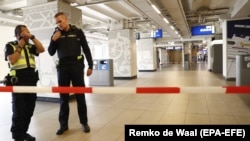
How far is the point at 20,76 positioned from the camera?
247 centimetres

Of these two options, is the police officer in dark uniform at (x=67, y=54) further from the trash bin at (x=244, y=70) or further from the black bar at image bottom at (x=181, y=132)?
the trash bin at (x=244, y=70)

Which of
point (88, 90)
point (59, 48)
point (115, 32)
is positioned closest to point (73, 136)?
point (88, 90)

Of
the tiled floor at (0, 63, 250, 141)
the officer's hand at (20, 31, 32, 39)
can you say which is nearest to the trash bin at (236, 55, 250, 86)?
the tiled floor at (0, 63, 250, 141)

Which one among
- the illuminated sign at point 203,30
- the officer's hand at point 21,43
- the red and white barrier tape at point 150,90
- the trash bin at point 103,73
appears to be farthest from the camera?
the illuminated sign at point 203,30

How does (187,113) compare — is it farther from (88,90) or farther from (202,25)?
(202,25)

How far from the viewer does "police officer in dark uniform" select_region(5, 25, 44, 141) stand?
243 centimetres

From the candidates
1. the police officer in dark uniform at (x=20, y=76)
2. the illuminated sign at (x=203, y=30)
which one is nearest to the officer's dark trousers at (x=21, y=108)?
the police officer in dark uniform at (x=20, y=76)

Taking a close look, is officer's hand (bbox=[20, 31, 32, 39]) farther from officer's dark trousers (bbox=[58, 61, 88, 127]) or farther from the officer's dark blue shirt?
officer's dark trousers (bbox=[58, 61, 88, 127])

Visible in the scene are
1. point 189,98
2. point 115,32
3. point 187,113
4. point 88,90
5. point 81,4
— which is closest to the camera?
point 88,90

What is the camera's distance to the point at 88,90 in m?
2.20

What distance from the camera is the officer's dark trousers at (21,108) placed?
96.3 inches

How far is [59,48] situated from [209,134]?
2160mm

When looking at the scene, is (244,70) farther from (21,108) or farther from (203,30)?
(203,30)

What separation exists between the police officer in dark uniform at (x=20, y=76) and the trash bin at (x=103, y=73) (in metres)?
5.41
